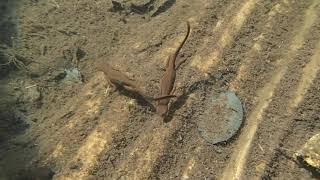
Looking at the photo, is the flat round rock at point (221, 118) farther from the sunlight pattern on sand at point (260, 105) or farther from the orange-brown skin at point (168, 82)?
the orange-brown skin at point (168, 82)

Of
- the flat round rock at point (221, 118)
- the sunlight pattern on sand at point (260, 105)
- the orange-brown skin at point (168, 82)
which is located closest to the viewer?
the sunlight pattern on sand at point (260, 105)

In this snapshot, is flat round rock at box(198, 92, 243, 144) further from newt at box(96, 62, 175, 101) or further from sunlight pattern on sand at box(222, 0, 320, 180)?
newt at box(96, 62, 175, 101)

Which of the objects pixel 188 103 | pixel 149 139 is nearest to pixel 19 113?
pixel 149 139

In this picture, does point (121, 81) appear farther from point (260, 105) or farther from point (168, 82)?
point (260, 105)

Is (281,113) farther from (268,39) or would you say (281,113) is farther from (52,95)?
(52,95)

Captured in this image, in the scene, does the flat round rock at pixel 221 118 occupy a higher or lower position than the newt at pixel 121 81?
lower

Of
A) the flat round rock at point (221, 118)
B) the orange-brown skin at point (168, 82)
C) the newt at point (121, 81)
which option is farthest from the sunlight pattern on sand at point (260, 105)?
the newt at point (121, 81)

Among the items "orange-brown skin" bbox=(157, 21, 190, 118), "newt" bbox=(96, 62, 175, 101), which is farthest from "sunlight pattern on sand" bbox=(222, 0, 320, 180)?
"newt" bbox=(96, 62, 175, 101)
